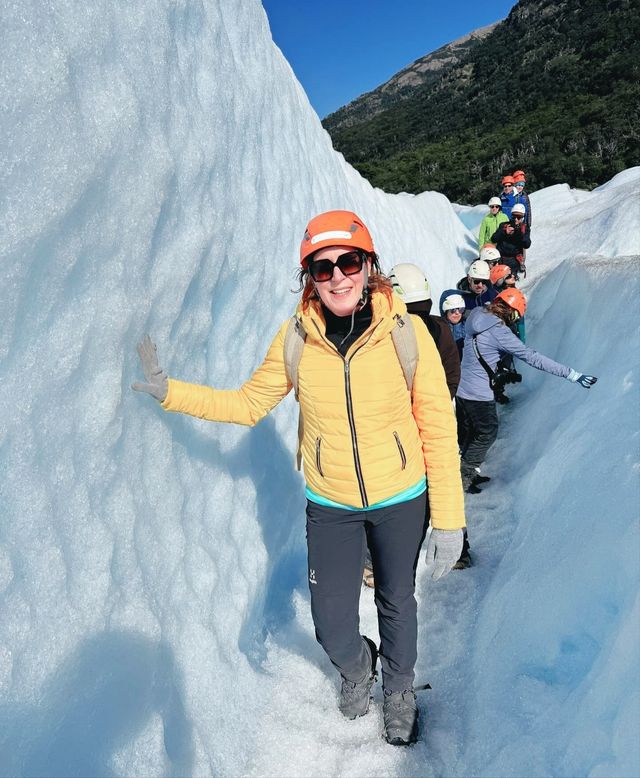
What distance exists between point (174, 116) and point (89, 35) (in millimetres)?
502

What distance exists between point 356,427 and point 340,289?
18.9 inches

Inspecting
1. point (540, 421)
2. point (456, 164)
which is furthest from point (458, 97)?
point (540, 421)

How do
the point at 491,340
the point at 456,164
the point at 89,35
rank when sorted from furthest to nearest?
the point at 456,164 < the point at 491,340 < the point at 89,35

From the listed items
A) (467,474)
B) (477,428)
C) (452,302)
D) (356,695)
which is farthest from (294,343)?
(452,302)

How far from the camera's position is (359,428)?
1824 millimetres

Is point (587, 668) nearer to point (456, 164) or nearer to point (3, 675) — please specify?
point (3, 675)

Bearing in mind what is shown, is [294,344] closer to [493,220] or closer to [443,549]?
[443,549]

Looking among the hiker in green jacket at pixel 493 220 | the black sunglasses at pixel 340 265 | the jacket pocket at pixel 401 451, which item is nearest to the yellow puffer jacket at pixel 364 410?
the jacket pocket at pixel 401 451

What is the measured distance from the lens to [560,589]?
2.20 meters

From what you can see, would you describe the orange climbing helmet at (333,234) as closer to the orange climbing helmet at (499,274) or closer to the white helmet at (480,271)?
the white helmet at (480,271)

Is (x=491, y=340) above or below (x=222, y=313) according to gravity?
below

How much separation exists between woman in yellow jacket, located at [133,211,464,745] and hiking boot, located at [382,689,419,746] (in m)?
0.16

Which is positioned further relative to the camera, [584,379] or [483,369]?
Answer: [483,369]

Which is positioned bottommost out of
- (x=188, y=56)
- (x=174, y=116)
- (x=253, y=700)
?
(x=253, y=700)
